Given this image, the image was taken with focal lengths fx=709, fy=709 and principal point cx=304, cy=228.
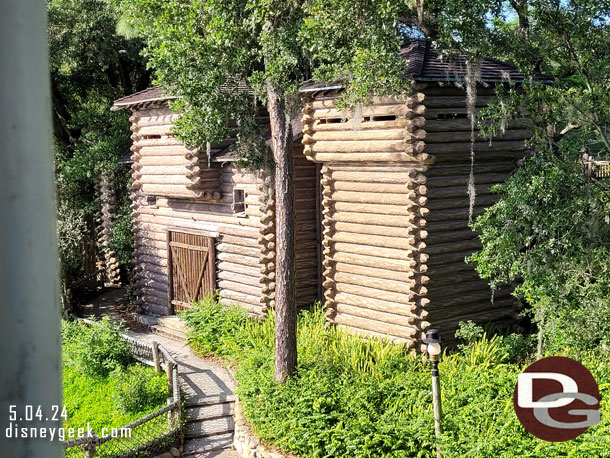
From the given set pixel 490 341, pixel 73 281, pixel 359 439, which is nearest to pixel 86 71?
pixel 73 281

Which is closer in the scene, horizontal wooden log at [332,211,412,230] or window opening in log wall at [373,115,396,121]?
horizontal wooden log at [332,211,412,230]

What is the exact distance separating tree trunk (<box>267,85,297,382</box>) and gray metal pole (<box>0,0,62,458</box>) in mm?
10612

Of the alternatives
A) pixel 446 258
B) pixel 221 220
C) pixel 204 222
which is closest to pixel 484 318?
pixel 446 258

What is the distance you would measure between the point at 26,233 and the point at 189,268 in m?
17.6

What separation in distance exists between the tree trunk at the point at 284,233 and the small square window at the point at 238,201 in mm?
4965

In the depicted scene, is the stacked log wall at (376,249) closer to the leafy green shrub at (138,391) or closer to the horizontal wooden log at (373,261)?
the horizontal wooden log at (373,261)

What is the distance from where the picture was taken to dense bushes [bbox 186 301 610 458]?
358 inches

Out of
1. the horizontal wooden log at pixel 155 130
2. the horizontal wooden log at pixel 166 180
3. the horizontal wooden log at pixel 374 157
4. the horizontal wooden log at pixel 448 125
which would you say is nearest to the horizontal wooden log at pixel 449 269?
the horizontal wooden log at pixel 374 157

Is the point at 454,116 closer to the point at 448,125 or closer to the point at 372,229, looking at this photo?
the point at 448,125

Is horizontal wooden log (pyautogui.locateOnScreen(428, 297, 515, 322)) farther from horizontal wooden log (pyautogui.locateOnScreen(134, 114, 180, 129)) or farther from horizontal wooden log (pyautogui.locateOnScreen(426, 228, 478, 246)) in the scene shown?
horizontal wooden log (pyautogui.locateOnScreen(134, 114, 180, 129))

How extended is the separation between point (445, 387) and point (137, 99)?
12116mm

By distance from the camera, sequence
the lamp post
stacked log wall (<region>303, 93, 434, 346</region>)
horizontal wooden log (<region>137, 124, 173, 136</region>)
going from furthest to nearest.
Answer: horizontal wooden log (<region>137, 124, 173, 136</region>), stacked log wall (<region>303, 93, 434, 346</region>), the lamp post

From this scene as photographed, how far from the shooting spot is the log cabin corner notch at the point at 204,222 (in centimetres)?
1683

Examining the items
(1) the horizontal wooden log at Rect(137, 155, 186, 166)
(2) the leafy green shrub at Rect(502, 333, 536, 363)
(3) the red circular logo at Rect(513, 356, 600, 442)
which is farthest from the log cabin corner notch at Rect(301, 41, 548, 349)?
(1) the horizontal wooden log at Rect(137, 155, 186, 166)
